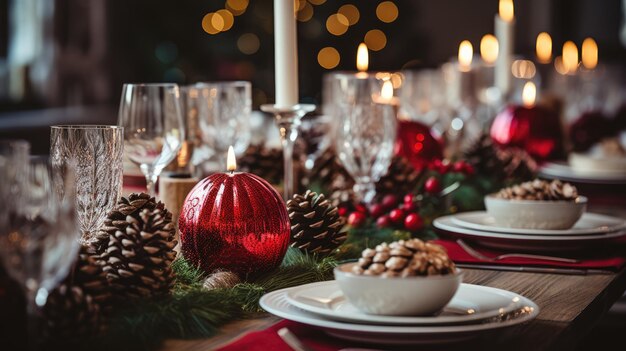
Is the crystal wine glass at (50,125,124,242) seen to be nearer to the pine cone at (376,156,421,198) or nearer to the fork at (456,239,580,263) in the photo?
the fork at (456,239,580,263)

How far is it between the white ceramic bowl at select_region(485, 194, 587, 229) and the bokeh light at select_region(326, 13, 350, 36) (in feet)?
15.3

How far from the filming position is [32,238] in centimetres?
68

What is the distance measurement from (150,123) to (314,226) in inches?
Result: 10.9

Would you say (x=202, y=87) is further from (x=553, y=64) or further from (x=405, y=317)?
(x=553, y=64)

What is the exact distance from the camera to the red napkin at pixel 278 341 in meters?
0.81

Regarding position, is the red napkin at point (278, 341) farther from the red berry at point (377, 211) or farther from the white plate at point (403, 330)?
the red berry at point (377, 211)

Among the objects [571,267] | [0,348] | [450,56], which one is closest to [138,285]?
[0,348]

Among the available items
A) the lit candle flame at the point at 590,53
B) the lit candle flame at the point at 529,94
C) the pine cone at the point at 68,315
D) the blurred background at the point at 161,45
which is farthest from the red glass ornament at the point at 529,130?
the blurred background at the point at 161,45

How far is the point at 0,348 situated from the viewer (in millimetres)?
718

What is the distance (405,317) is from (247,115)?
2.81 ft

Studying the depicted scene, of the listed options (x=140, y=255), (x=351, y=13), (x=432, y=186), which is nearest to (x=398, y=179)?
(x=432, y=186)

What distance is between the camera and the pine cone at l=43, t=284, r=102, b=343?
2.47ft

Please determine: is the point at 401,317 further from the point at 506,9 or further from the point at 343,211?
the point at 506,9

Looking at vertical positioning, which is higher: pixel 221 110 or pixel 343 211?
pixel 221 110
